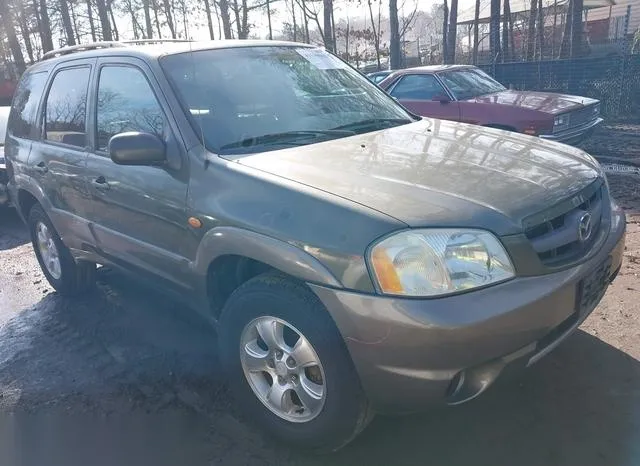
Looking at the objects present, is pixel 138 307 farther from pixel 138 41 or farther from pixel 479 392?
pixel 479 392

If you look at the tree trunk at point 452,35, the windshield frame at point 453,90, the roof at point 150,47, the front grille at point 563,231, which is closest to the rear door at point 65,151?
the roof at point 150,47

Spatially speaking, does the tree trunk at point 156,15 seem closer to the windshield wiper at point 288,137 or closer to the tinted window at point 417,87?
the tinted window at point 417,87

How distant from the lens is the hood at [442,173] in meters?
2.29

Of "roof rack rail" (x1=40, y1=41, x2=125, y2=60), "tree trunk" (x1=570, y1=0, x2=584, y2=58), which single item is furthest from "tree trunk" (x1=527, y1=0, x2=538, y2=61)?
"roof rack rail" (x1=40, y1=41, x2=125, y2=60)

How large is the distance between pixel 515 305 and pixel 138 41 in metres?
3.19

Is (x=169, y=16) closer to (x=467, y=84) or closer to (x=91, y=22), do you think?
(x=91, y=22)

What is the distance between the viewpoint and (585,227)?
101 inches

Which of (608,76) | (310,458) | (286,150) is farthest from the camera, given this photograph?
(608,76)

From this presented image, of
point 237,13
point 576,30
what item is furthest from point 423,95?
point 237,13

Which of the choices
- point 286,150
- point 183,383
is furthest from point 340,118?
point 183,383

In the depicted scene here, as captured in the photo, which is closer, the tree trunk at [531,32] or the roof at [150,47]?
the roof at [150,47]

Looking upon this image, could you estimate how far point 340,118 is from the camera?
344 cm

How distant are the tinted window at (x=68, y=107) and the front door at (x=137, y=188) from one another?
8.5 inches

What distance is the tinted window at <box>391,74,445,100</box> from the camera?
8625 mm
